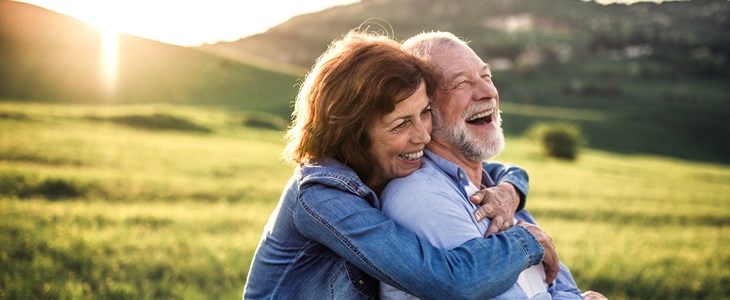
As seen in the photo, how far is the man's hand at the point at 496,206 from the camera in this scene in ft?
10.3

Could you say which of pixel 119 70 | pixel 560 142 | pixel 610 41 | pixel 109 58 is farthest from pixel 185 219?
pixel 610 41

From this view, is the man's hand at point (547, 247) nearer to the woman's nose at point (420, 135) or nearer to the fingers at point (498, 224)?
the fingers at point (498, 224)

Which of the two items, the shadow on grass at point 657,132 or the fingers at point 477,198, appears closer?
the fingers at point 477,198

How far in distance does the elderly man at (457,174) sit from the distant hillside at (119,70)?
4749 centimetres

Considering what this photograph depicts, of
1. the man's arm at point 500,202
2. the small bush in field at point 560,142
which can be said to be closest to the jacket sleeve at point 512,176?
the man's arm at point 500,202

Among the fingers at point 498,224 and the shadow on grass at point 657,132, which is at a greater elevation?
the fingers at point 498,224

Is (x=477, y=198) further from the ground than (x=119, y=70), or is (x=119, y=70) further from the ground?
(x=477, y=198)

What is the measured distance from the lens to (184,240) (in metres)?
7.95

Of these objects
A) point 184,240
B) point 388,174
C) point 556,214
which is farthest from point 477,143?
point 556,214

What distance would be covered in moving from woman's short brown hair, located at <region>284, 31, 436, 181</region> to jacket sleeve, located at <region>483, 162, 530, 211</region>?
1.24m

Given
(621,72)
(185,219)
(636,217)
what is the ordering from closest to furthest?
(185,219) < (636,217) < (621,72)

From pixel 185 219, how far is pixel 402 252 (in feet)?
27.1

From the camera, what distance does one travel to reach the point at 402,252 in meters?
2.49

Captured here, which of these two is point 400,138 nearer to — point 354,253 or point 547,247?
point 354,253
